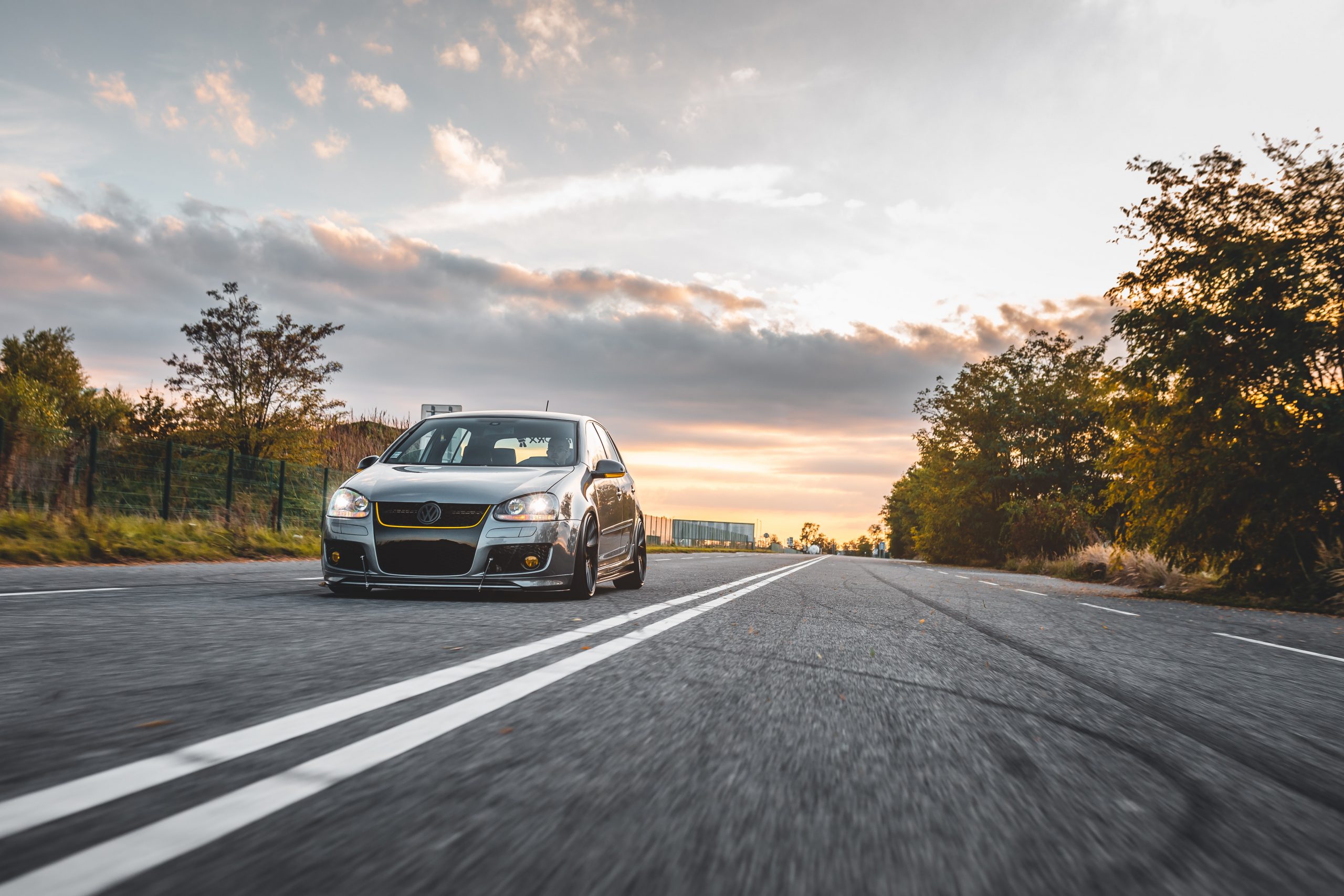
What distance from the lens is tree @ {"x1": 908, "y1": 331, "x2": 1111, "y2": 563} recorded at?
5103 cm

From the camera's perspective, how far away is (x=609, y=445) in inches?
418

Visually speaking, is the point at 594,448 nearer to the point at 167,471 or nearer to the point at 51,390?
the point at 167,471

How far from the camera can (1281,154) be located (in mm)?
16469

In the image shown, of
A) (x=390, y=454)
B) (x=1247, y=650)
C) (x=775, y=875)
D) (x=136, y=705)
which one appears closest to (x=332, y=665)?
(x=136, y=705)

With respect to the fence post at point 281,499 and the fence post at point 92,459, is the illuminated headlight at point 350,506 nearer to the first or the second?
the fence post at point 92,459

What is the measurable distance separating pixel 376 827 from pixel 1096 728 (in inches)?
102

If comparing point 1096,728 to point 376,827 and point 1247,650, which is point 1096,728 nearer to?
point 376,827

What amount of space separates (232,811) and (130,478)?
18.9m

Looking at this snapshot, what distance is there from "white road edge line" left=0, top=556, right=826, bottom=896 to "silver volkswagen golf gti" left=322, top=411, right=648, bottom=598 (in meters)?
3.98

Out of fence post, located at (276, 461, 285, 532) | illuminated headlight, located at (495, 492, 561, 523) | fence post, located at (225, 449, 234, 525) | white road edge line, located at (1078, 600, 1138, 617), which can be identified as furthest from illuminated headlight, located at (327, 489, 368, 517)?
fence post, located at (276, 461, 285, 532)

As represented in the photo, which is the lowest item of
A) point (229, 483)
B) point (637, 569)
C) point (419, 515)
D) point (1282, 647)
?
point (1282, 647)

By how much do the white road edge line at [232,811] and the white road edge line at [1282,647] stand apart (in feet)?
19.1

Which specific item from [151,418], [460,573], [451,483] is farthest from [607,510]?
[151,418]

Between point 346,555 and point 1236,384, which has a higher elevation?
point 1236,384
